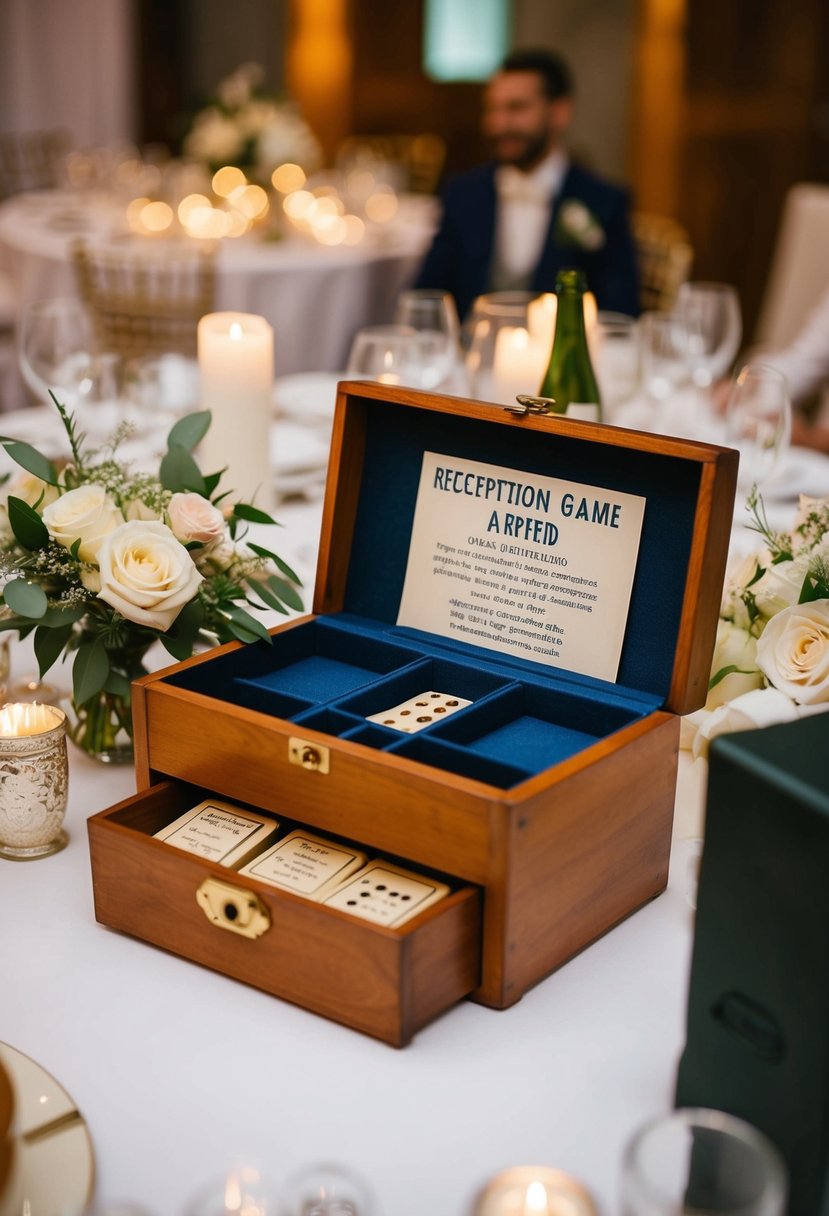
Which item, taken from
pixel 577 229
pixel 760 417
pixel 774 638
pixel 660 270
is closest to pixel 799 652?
pixel 774 638

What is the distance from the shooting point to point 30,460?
1115 mm

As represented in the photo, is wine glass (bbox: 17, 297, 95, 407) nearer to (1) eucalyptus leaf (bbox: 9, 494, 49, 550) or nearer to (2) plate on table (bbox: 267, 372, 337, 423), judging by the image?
(2) plate on table (bbox: 267, 372, 337, 423)

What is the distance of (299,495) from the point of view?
182 cm

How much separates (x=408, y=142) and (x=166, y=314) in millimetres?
3473

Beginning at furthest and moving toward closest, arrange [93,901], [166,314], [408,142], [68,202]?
[408,142] < [68,202] < [166,314] < [93,901]

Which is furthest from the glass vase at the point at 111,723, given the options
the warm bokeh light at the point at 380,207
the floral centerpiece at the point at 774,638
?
the warm bokeh light at the point at 380,207

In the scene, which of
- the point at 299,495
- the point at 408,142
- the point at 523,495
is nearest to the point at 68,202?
the point at 408,142

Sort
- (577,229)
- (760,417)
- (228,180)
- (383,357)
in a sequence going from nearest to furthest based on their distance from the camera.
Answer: (760,417)
(383,357)
(577,229)
(228,180)

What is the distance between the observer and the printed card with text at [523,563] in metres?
1.03

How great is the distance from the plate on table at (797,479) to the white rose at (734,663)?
656 millimetres

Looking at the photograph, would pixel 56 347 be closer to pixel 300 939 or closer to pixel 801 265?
pixel 300 939

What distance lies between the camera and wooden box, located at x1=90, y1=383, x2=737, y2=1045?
835mm

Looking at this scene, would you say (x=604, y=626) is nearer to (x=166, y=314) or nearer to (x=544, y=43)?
(x=166, y=314)

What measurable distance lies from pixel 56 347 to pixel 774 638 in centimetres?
123
